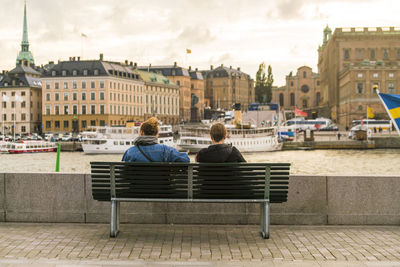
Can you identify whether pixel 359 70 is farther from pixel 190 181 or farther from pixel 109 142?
pixel 190 181

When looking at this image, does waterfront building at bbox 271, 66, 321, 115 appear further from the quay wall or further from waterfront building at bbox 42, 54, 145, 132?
the quay wall

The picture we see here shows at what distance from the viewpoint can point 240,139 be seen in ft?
241

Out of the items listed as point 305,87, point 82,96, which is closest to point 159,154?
point 82,96

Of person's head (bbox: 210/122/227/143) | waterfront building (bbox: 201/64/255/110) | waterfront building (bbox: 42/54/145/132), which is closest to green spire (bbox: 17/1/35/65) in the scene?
waterfront building (bbox: 42/54/145/132)

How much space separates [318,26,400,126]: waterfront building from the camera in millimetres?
102625

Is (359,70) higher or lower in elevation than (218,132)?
higher

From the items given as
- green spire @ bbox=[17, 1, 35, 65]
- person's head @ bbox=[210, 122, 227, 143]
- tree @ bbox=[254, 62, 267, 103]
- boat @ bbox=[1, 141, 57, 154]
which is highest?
green spire @ bbox=[17, 1, 35, 65]

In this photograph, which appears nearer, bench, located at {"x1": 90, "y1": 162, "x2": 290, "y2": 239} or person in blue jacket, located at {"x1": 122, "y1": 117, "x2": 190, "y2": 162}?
bench, located at {"x1": 90, "y1": 162, "x2": 290, "y2": 239}

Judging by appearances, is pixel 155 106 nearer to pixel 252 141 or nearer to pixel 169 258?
pixel 252 141

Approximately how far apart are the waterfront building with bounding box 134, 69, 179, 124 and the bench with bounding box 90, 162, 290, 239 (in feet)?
388

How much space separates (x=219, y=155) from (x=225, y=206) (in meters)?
1.29

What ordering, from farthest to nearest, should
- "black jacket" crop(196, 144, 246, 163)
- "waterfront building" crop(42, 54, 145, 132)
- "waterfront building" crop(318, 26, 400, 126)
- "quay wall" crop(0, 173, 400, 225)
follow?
"waterfront building" crop(42, 54, 145, 132) < "waterfront building" crop(318, 26, 400, 126) < "quay wall" crop(0, 173, 400, 225) < "black jacket" crop(196, 144, 246, 163)

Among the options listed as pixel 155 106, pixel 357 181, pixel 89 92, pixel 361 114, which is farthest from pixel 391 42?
pixel 357 181

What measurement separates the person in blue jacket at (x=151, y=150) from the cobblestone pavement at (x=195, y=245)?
1.14 m
